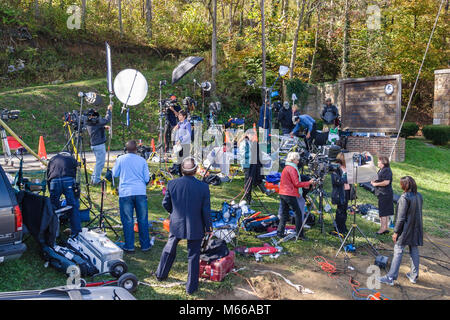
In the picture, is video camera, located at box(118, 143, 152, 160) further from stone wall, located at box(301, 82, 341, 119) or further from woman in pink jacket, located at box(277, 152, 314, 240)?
stone wall, located at box(301, 82, 341, 119)

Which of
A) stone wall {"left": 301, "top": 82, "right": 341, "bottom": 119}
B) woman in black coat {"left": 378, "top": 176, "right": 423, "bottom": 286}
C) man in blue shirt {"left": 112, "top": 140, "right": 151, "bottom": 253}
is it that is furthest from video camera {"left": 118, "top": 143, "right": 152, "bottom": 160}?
stone wall {"left": 301, "top": 82, "right": 341, "bottom": 119}

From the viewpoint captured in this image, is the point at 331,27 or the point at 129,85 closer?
the point at 129,85

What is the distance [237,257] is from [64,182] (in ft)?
11.4

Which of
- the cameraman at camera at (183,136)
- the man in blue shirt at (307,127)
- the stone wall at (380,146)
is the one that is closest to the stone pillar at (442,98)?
the stone wall at (380,146)

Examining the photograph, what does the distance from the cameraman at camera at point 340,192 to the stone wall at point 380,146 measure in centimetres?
789

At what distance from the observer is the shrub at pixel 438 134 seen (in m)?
18.9

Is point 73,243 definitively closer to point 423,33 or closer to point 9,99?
point 9,99

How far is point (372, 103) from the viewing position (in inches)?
609

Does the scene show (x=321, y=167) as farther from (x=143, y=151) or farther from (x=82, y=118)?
(x=143, y=151)

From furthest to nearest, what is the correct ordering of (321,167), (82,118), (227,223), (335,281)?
(82,118) < (321,167) < (227,223) < (335,281)

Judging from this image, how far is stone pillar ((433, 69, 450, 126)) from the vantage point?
2119cm

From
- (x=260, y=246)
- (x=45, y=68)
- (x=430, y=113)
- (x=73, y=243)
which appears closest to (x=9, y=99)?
(x=45, y=68)

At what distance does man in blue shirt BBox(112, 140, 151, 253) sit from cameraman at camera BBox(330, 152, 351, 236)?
12.9ft

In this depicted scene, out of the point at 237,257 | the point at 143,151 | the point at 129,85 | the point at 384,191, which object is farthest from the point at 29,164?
the point at 384,191
